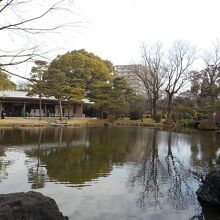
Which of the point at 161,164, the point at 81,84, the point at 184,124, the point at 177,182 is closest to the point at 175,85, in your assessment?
the point at 184,124

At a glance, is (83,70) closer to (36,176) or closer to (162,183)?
(36,176)

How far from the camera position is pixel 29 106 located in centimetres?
4416

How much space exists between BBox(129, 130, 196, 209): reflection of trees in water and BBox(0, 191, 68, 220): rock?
3.36 meters

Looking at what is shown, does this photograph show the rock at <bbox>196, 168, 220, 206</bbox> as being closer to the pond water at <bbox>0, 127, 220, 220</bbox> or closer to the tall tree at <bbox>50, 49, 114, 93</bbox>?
the pond water at <bbox>0, 127, 220, 220</bbox>

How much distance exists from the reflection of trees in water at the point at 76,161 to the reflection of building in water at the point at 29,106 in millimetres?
24226

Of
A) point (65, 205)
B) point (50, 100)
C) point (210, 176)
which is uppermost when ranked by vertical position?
point (50, 100)

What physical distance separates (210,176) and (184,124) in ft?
105

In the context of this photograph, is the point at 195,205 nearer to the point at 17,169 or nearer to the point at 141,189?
the point at 141,189

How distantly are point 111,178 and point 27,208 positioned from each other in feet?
19.9

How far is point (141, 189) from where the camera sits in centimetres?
930

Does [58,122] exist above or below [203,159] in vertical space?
above

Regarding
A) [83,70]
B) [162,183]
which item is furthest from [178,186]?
[83,70]

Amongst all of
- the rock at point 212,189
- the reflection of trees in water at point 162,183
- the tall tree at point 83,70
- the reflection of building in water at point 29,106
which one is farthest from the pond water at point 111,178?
the reflection of building in water at point 29,106

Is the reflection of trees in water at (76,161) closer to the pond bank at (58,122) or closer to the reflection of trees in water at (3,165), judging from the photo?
the reflection of trees in water at (3,165)
